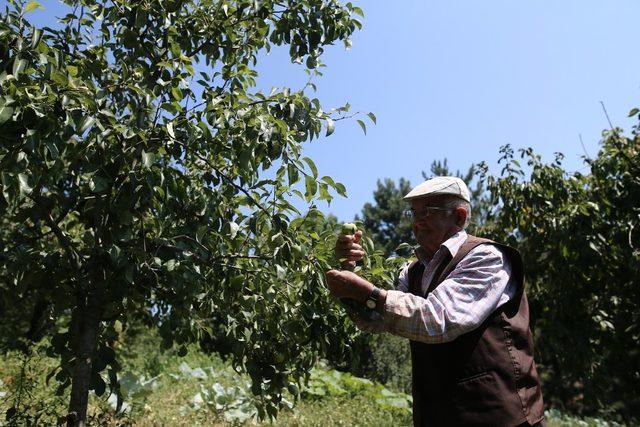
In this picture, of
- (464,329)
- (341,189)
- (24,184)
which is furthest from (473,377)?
(24,184)

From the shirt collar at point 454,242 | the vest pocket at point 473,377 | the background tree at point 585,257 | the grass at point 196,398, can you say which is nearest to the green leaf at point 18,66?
the shirt collar at point 454,242

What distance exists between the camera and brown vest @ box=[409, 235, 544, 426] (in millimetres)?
1949

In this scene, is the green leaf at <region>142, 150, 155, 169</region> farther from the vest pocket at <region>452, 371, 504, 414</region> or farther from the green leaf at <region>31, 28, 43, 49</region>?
the vest pocket at <region>452, 371, 504, 414</region>

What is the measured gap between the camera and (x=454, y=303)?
1.95 meters

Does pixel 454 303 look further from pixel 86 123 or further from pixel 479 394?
pixel 86 123

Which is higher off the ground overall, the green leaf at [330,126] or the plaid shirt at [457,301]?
the green leaf at [330,126]

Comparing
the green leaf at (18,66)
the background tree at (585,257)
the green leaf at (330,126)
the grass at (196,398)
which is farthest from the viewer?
the background tree at (585,257)

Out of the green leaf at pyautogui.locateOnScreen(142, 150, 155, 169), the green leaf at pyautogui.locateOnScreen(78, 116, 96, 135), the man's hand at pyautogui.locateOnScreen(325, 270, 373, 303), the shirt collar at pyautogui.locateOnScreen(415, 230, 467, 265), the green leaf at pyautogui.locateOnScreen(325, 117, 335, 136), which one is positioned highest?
the green leaf at pyautogui.locateOnScreen(325, 117, 335, 136)

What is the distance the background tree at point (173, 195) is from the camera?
2639mm

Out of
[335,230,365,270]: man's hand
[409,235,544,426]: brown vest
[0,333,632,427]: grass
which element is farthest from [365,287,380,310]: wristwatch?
[0,333,632,427]: grass

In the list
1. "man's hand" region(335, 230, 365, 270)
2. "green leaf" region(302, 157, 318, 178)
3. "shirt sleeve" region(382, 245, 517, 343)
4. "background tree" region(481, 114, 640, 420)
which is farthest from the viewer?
"background tree" region(481, 114, 640, 420)

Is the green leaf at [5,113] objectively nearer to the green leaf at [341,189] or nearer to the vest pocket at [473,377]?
the green leaf at [341,189]

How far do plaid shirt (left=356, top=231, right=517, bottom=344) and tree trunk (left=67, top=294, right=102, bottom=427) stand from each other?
1.81m

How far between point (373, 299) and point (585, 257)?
5.07m
